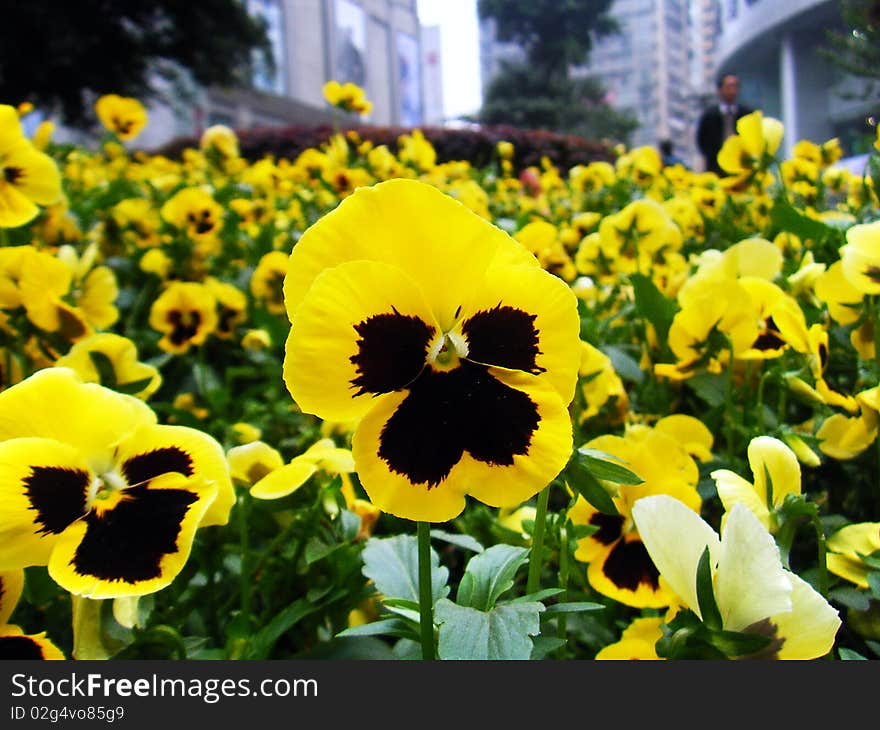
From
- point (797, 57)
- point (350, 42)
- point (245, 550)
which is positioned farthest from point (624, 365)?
point (350, 42)

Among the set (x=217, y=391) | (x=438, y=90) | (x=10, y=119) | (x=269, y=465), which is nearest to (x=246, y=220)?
(x=217, y=391)

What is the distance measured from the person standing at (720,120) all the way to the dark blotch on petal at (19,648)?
5.26 m

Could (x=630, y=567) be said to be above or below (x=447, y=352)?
below

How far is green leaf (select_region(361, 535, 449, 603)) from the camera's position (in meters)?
0.59

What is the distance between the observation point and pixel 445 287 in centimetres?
46

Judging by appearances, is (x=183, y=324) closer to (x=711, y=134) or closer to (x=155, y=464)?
(x=155, y=464)

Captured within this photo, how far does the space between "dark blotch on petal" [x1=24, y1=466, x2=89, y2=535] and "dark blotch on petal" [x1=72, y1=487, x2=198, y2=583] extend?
0.01 meters

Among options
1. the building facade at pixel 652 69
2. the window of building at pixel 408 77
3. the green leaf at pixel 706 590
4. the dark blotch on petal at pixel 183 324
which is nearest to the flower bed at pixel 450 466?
the green leaf at pixel 706 590

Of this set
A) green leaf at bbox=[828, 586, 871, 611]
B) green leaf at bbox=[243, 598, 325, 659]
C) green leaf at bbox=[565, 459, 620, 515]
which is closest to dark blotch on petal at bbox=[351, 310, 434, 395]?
green leaf at bbox=[565, 459, 620, 515]

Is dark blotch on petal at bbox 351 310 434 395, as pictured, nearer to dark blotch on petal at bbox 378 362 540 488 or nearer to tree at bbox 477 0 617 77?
dark blotch on petal at bbox 378 362 540 488

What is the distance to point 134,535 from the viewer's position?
1.77 ft

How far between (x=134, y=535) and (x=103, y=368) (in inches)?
13.5

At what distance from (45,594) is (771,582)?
52 cm

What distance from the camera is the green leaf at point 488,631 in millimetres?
456
